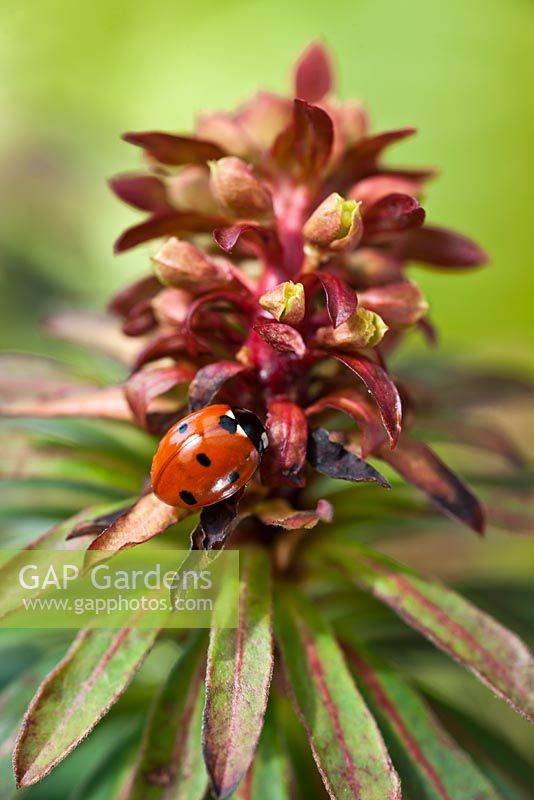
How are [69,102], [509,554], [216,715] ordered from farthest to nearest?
1. [69,102]
2. [509,554]
3. [216,715]

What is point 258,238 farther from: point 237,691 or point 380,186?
point 237,691

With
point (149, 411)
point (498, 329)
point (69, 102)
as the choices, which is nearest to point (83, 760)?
point (149, 411)

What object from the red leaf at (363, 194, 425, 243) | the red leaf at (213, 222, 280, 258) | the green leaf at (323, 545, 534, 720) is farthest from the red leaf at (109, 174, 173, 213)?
the green leaf at (323, 545, 534, 720)

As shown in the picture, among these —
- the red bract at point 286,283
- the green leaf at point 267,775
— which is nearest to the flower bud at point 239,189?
the red bract at point 286,283

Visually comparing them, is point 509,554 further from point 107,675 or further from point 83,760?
point 107,675

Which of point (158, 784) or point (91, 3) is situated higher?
point (91, 3)

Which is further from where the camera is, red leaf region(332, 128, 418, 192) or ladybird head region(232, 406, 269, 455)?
red leaf region(332, 128, 418, 192)

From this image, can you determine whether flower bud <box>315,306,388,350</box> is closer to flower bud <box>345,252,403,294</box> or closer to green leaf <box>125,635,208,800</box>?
flower bud <box>345,252,403,294</box>

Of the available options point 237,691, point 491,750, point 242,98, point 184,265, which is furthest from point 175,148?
point 242,98
